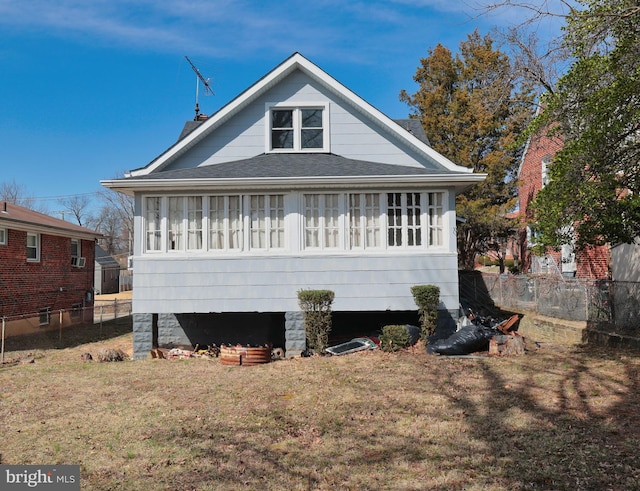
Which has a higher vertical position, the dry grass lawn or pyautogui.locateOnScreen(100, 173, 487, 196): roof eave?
pyautogui.locateOnScreen(100, 173, 487, 196): roof eave

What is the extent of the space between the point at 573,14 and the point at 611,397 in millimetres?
6478

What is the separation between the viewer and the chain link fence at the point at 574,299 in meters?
10.4

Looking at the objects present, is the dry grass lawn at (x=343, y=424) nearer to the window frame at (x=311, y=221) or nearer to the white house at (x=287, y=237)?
the white house at (x=287, y=237)

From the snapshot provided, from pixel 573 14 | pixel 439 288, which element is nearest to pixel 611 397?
pixel 439 288

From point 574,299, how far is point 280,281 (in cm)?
756

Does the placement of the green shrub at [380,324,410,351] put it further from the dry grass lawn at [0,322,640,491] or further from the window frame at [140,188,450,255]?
the window frame at [140,188,450,255]

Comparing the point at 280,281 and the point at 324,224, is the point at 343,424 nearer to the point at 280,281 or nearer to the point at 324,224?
the point at 280,281

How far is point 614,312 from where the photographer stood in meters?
10.8

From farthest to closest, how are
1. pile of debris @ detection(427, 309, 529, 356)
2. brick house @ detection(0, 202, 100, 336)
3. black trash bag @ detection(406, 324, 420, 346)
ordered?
brick house @ detection(0, 202, 100, 336), black trash bag @ detection(406, 324, 420, 346), pile of debris @ detection(427, 309, 529, 356)

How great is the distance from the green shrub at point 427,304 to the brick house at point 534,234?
673 centimetres

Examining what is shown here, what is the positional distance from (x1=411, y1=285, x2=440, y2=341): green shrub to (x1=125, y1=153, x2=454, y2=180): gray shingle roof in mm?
2818

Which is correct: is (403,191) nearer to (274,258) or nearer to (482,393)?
(274,258)

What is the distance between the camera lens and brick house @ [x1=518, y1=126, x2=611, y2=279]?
16.6m

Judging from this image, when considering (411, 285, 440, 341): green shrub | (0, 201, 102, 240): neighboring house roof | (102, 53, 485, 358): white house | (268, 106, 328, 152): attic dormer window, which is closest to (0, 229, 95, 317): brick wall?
(0, 201, 102, 240): neighboring house roof
